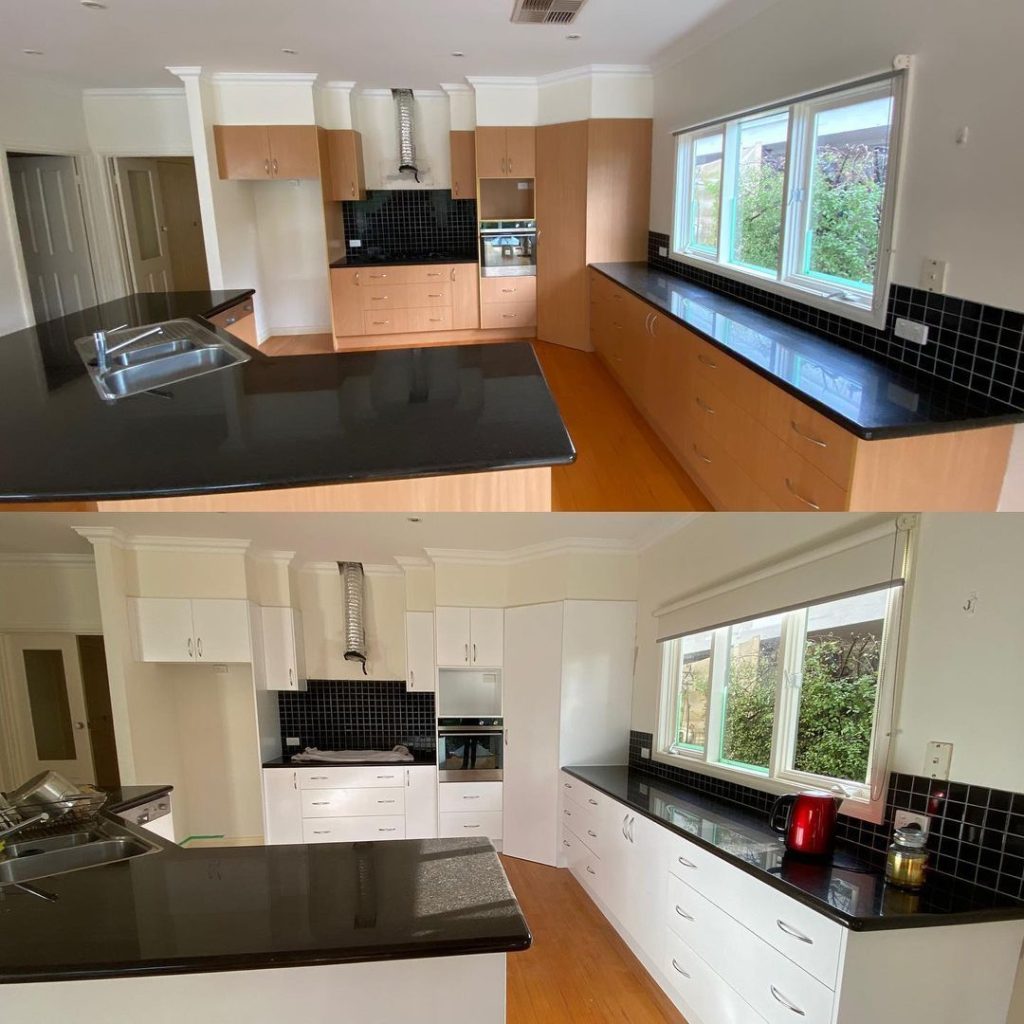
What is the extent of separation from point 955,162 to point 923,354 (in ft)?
1.83

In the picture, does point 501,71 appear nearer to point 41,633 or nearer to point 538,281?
point 538,281

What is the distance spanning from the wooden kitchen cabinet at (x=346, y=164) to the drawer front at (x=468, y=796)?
19.5ft

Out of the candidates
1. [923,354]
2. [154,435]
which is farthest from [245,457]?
[923,354]

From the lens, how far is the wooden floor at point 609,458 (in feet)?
10.6

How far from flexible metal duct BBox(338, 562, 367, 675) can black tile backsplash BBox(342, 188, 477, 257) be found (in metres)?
5.93

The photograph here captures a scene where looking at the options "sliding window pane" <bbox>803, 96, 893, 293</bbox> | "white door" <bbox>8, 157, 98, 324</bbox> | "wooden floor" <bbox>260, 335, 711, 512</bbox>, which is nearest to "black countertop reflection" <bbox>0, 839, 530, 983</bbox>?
"wooden floor" <bbox>260, 335, 711, 512</bbox>

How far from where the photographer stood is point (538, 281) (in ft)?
20.3

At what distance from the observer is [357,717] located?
1244 millimetres

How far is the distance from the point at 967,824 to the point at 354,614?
1.37m

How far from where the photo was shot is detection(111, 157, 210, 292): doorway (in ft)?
20.0

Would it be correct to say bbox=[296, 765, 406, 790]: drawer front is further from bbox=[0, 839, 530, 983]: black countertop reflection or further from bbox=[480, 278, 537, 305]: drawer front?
bbox=[480, 278, 537, 305]: drawer front

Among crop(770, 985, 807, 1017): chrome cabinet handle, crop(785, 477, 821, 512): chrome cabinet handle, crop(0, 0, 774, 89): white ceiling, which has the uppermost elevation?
crop(0, 0, 774, 89): white ceiling

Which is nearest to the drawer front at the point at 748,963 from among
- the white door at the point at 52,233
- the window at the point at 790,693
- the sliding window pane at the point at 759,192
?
the window at the point at 790,693

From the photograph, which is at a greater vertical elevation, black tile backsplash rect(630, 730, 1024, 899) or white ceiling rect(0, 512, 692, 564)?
white ceiling rect(0, 512, 692, 564)
